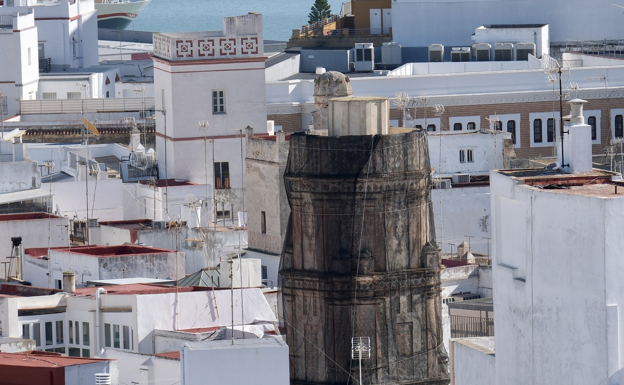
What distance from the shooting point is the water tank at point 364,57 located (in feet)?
250

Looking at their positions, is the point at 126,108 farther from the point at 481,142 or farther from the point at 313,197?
the point at 313,197

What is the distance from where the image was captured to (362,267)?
30875 mm

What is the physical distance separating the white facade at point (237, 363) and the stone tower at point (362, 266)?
212 centimetres

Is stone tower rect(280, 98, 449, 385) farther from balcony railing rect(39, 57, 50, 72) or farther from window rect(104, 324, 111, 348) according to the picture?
balcony railing rect(39, 57, 50, 72)

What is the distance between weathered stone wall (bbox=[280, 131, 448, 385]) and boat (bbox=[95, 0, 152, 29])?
128 m

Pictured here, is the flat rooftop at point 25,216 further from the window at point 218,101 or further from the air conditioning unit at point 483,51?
the air conditioning unit at point 483,51

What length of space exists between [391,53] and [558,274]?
55.3 meters

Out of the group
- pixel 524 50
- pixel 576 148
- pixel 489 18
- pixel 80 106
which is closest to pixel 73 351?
pixel 576 148

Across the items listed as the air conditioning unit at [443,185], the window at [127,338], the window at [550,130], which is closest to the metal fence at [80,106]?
the window at [550,130]

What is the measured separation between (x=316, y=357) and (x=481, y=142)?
1094 inches

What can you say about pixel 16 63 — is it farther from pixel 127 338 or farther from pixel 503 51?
pixel 127 338

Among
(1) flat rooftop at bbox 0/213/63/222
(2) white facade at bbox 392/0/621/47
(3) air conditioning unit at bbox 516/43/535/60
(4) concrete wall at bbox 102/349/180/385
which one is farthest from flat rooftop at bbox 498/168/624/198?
(2) white facade at bbox 392/0/621/47

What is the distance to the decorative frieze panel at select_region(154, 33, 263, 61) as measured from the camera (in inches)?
2363

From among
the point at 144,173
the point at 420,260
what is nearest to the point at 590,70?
→ the point at 144,173
